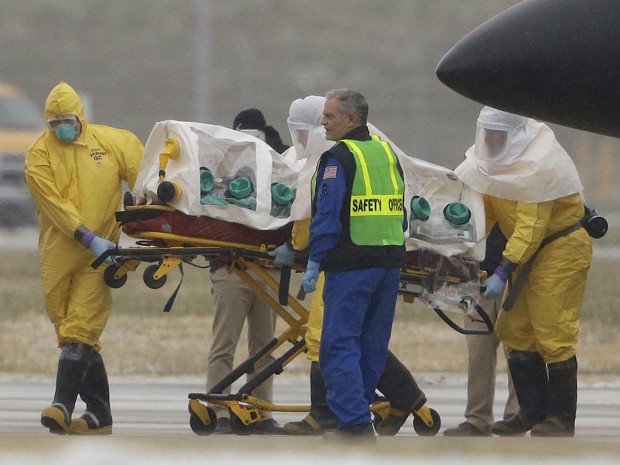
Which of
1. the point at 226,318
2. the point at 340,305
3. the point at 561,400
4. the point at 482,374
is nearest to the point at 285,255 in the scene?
the point at 340,305

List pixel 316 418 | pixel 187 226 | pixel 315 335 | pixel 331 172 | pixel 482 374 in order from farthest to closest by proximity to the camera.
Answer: pixel 482 374 < pixel 316 418 < pixel 315 335 < pixel 187 226 < pixel 331 172

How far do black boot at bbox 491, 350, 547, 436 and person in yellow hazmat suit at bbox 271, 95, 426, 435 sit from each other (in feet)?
1.83

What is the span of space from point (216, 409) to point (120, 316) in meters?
6.20

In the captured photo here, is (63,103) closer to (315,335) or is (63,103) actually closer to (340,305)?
(315,335)

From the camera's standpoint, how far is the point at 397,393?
351 inches

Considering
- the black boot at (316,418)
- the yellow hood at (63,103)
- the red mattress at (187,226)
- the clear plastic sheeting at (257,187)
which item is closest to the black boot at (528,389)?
the clear plastic sheeting at (257,187)

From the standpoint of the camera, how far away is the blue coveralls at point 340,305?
25.3ft

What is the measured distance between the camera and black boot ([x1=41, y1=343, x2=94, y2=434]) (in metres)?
8.88

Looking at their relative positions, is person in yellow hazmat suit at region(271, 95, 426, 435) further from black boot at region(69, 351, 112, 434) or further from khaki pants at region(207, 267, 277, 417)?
black boot at region(69, 351, 112, 434)

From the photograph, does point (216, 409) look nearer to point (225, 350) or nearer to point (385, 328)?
point (225, 350)

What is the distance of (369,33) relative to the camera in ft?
161

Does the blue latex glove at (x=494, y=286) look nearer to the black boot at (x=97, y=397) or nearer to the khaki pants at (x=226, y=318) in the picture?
the khaki pants at (x=226, y=318)

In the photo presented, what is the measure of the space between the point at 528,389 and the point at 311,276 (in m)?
1.84

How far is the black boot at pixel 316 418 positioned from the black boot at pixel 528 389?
40.7 inches
